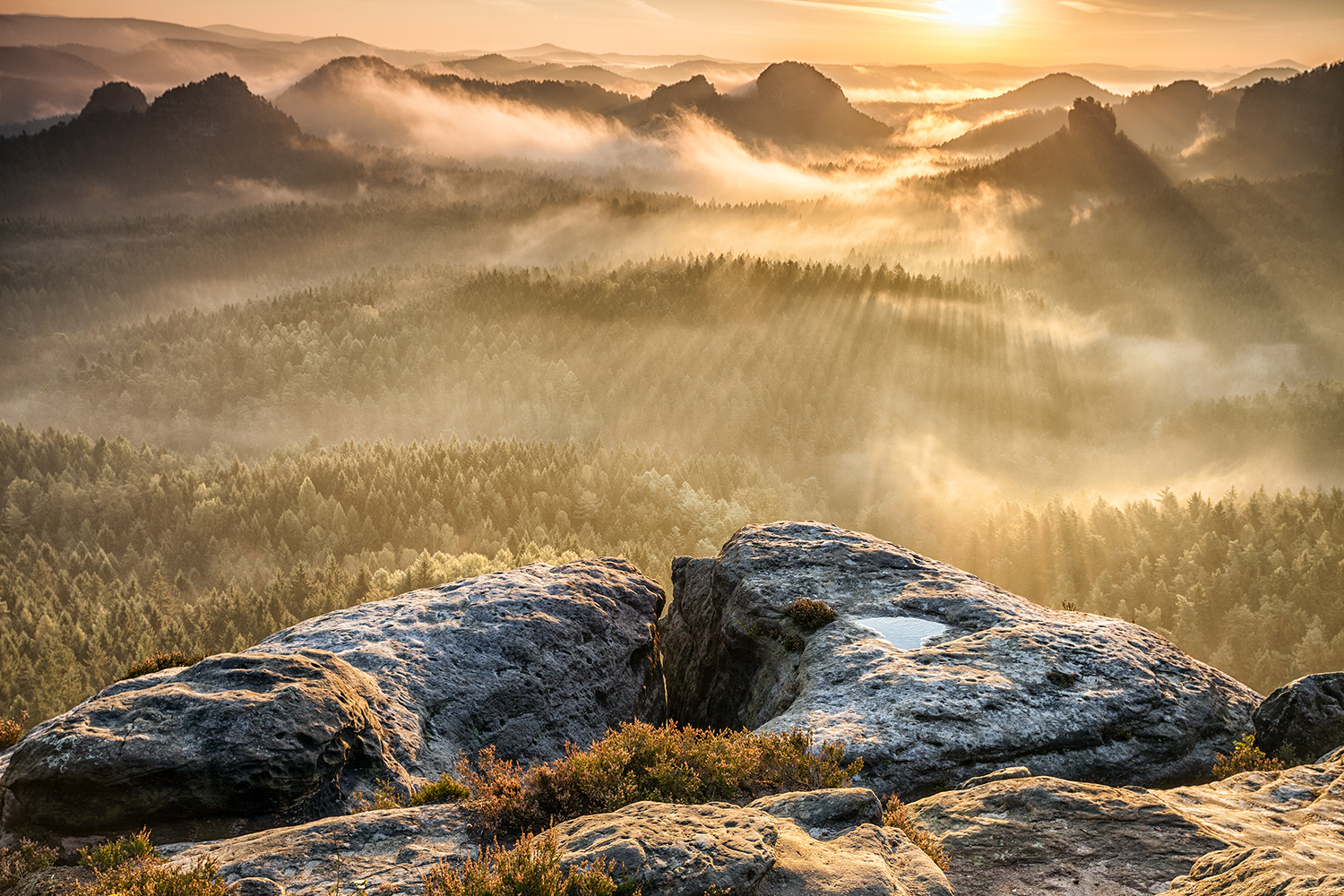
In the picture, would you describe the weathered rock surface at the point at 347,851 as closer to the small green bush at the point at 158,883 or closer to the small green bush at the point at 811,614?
the small green bush at the point at 158,883

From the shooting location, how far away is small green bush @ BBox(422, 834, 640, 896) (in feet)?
28.9

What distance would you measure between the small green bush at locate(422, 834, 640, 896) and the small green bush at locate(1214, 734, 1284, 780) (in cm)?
1511

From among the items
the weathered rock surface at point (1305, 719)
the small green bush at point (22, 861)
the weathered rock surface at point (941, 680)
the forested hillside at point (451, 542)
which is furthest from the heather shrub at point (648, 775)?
the forested hillside at point (451, 542)

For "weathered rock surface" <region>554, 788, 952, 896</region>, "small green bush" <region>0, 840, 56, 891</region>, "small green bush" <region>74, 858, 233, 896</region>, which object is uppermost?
"weathered rock surface" <region>554, 788, 952, 896</region>

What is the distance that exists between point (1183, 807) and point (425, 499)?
10307 centimetres

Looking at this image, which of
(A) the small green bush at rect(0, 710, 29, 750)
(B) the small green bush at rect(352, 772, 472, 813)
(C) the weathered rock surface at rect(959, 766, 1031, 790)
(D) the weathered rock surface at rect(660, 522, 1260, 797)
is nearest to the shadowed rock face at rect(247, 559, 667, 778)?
(B) the small green bush at rect(352, 772, 472, 813)

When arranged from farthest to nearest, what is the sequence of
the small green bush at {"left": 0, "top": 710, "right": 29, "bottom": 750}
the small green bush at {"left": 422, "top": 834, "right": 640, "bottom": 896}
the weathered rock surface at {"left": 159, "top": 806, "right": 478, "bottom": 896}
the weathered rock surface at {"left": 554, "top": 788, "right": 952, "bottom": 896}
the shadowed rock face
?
1. the shadowed rock face
2. the small green bush at {"left": 0, "top": 710, "right": 29, "bottom": 750}
3. the weathered rock surface at {"left": 159, "top": 806, "right": 478, "bottom": 896}
4. the weathered rock surface at {"left": 554, "top": 788, "right": 952, "bottom": 896}
5. the small green bush at {"left": 422, "top": 834, "right": 640, "bottom": 896}

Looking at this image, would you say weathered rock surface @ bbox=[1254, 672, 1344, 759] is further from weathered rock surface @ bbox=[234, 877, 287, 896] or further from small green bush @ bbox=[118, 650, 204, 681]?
small green bush @ bbox=[118, 650, 204, 681]

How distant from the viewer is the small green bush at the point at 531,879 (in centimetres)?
880

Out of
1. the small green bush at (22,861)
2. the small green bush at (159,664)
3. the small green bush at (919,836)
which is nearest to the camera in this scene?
the small green bush at (22,861)

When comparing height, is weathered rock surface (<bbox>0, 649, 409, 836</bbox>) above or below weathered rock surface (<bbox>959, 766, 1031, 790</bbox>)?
above

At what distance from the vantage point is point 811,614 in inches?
912

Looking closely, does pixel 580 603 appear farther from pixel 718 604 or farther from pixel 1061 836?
pixel 1061 836

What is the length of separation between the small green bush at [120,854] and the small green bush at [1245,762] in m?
20.4
